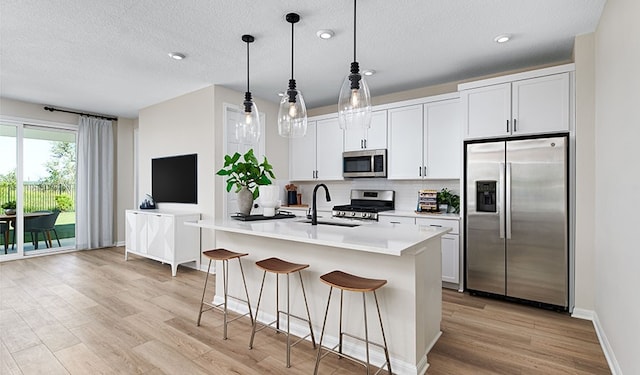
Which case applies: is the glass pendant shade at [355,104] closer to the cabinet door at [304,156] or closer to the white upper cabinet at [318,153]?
the white upper cabinet at [318,153]

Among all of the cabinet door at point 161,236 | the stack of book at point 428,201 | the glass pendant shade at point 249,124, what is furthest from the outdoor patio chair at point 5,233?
the stack of book at point 428,201

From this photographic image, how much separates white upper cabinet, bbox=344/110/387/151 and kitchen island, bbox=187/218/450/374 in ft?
7.00

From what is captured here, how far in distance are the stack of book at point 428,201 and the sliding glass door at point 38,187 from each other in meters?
6.29

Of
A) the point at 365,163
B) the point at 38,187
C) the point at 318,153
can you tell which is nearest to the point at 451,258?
the point at 365,163

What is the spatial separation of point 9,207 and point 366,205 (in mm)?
5925

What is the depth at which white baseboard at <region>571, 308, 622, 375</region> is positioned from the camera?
2127 millimetres

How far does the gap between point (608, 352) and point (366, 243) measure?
2.04 m

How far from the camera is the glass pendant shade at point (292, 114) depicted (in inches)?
102

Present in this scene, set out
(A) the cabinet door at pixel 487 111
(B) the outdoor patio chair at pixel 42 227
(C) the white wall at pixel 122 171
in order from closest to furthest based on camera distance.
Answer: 1. (A) the cabinet door at pixel 487 111
2. (B) the outdoor patio chair at pixel 42 227
3. (C) the white wall at pixel 122 171

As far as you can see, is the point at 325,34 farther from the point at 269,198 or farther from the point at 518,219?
the point at 518,219

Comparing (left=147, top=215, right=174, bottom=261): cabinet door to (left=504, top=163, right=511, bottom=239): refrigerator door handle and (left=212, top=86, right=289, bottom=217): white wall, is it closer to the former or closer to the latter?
(left=212, top=86, right=289, bottom=217): white wall

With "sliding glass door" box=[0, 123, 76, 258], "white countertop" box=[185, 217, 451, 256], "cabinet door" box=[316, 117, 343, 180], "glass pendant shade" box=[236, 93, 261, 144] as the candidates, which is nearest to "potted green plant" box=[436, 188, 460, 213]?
"cabinet door" box=[316, 117, 343, 180]

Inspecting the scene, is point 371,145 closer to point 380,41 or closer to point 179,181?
point 380,41

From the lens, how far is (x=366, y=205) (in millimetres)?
4938
